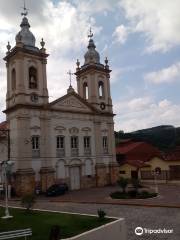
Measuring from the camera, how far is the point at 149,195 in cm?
2805

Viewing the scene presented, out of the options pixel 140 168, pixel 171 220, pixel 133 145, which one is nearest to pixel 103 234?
pixel 171 220

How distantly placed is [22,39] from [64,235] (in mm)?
30089

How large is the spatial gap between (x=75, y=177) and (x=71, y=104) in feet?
29.0

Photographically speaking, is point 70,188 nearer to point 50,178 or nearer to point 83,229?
point 50,178

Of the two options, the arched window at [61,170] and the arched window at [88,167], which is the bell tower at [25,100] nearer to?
the arched window at [61,170]

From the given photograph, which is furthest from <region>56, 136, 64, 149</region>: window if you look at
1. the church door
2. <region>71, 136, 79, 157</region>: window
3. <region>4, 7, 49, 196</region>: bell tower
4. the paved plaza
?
the paved plaza

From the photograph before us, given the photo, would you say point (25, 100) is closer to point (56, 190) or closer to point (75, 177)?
point (56, 190)

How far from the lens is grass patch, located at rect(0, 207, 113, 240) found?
46.4 feet

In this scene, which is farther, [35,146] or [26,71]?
[26,71]

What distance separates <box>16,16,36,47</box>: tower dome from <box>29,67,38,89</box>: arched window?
9.72 feet

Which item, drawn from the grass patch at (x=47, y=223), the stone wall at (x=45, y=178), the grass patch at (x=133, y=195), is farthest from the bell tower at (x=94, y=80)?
the grass patch at (x=47, y=223)

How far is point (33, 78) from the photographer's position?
3894 centimetres

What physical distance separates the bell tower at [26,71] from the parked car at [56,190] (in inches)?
375

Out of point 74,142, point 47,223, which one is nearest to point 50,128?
point 74,142
